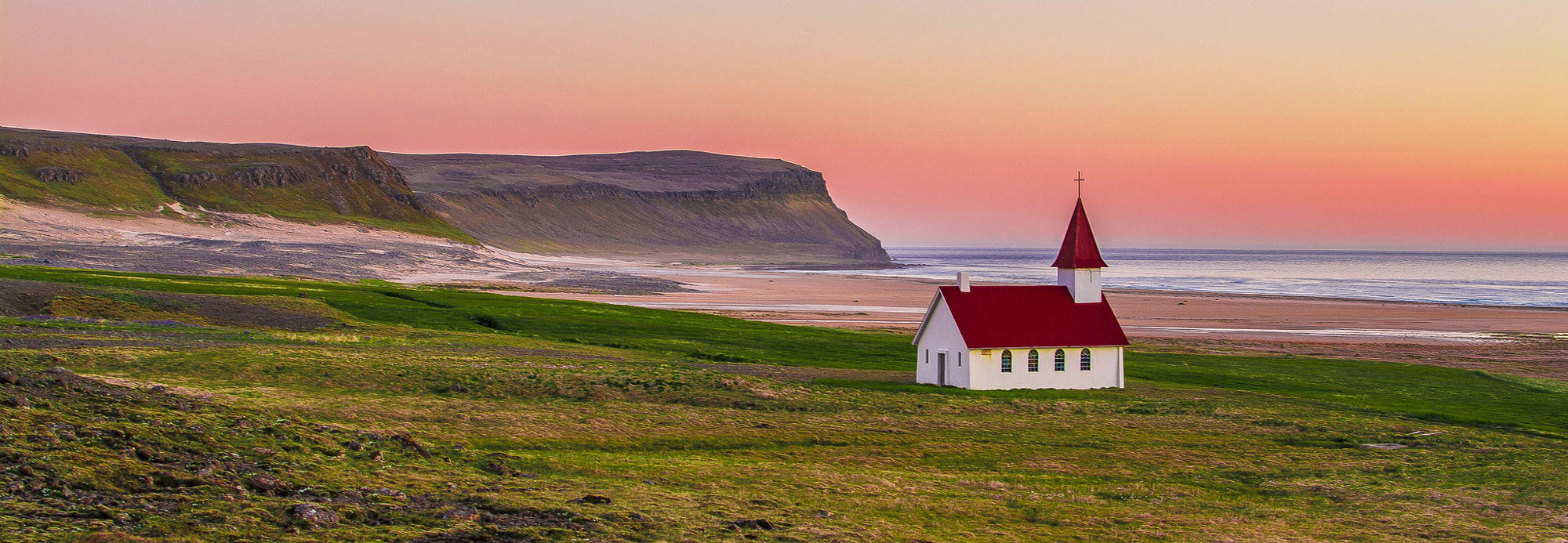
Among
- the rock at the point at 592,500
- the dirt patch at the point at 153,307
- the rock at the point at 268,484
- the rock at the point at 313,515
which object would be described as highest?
the dirt patch at the point at 153,307

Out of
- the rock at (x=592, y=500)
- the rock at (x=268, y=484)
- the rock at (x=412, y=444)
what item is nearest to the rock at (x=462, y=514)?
the rock at (x=592, y=500)

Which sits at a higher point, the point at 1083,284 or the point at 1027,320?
the point at 1083,284

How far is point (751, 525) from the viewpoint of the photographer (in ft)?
49.2

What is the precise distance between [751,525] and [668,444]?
8584mm

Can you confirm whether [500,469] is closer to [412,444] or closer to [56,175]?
[412,444]

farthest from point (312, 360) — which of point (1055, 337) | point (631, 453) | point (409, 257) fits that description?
point (409, 257)

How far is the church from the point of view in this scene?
35.4m

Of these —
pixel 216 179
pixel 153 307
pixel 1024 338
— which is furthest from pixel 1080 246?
pixel 216 179

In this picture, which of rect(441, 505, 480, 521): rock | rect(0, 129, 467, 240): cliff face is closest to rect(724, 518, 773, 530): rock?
rect(441, 505, 480, 521): rock

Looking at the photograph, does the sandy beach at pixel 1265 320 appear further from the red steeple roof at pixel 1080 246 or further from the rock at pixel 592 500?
the rock at pixel 592 500

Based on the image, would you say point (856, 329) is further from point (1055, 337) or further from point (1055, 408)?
point (1055, 408)

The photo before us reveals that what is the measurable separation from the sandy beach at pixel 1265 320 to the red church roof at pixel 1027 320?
2228 centimetres

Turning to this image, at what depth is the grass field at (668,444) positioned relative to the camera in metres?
14.0

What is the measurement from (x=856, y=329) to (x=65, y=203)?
9281cm
